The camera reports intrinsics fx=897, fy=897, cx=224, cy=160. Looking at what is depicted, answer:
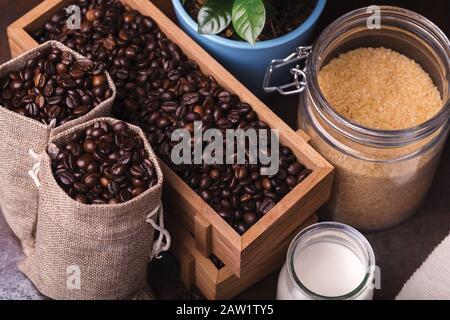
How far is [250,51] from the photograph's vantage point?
1.58 metres

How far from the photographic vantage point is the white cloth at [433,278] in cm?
155

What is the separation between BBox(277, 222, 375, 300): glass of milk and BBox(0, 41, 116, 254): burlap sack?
39cm

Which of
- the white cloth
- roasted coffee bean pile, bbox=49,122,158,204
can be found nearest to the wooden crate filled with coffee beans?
roasted coffee bean pile, bbox=49,122,158,204

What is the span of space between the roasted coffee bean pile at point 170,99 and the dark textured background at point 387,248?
155 millimetres

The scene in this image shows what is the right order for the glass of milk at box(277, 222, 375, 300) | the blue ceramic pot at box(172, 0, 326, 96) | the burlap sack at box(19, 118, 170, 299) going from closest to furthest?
the burlap sack at box(19, 118, 170, 299) < the glass of milk at box(277, 222, 375, 300) < the blue ceramic pot at box(172, 0, 326, 96)

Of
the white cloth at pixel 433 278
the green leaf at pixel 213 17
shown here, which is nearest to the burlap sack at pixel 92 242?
→ the green leaf at pixel 213 17

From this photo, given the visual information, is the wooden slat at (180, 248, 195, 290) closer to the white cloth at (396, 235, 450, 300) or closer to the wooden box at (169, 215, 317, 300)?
the wooden box at (169, 215, 317, 300)

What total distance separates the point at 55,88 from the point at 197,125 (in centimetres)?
24

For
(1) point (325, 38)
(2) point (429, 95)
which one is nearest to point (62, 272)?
(1) point (325, 38)

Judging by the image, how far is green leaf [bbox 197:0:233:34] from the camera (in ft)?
4.94

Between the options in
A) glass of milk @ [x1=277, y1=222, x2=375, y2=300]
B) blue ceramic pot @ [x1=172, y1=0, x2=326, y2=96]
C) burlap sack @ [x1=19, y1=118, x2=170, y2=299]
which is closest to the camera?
burlap sack @ [x1=19, y1=118, x2=170, y2=299]

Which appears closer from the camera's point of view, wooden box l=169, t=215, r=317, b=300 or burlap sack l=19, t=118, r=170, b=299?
burlap sack l=19, t=118, r=170, b=299

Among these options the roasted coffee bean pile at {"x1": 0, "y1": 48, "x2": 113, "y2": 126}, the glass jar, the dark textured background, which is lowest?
the dark textured background

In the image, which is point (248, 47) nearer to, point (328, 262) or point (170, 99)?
point (170, 99)
